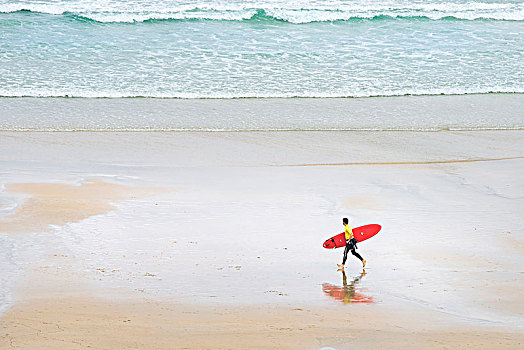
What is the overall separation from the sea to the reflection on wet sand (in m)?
7.71

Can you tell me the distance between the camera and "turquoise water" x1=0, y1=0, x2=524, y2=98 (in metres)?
19.3

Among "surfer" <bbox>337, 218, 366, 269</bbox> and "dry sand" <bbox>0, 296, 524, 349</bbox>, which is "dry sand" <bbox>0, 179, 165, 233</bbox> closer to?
"dry sand" <bbox>0, 296, 524, 349</bbox>

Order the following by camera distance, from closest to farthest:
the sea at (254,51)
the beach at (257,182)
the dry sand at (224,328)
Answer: the dry sand at (224,328) → the beach at (257,182) → the sea at (254,51)

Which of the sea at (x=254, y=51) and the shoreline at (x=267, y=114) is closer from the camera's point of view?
the shoreline at (x=267, y=114)

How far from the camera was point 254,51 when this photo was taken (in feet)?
73.8

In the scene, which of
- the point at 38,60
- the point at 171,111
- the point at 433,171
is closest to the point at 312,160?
the point at 433,171

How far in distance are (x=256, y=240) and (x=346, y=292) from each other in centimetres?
191

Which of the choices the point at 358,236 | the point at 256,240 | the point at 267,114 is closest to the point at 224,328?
the point at 256,240

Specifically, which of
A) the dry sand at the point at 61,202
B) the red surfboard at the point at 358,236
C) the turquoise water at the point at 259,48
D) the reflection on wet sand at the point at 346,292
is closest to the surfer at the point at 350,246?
the red surfboard at the point at 358,236

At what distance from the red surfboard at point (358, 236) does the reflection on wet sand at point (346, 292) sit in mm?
677

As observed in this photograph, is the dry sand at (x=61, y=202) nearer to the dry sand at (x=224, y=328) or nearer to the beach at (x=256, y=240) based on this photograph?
the beach at (x=256, y=240)

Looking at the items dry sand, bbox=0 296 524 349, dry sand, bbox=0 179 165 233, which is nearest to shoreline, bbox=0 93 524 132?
dry sand, bbox=0 179 165 233

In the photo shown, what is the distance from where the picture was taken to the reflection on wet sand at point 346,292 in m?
8.28

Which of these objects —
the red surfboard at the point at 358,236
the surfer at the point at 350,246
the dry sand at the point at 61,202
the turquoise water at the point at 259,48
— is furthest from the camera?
the turquoise water at the point at 259,48
